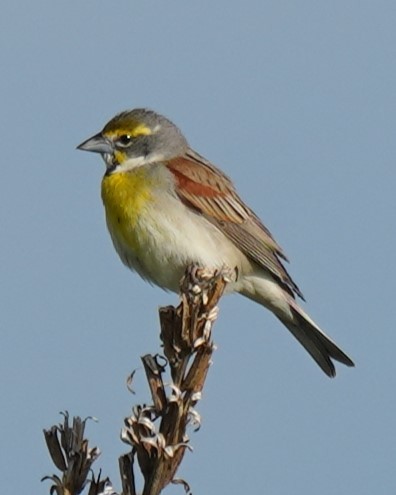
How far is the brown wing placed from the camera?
737 cm

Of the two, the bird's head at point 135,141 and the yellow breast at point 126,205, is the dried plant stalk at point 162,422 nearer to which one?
the yellow breast at point 126,205

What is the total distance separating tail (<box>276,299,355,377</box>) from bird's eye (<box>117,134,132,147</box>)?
1.66m

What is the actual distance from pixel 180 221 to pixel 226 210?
673 mm

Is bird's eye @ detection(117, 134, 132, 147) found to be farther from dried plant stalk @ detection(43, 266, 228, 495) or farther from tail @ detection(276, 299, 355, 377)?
dried plant stalk @ detection(43, 266, 228, 495)

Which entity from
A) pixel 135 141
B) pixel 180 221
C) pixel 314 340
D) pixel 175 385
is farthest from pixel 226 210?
pixel 175 385

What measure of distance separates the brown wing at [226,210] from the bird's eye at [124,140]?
0.34 metres

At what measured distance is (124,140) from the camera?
765 centimetres

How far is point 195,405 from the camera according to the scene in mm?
3123

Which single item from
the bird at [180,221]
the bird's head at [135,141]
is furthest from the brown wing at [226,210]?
the bird's head at [135,141]

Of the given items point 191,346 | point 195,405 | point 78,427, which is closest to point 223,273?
point 191,346

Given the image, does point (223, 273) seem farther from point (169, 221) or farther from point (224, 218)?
point (224, 218)

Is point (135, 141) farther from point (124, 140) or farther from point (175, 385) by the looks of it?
point (175, 385)

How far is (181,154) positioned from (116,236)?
3.76 ft

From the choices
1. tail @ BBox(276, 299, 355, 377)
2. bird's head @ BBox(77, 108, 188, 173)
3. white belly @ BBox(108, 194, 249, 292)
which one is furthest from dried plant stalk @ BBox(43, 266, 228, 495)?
bird's head @ BBox(77, 108, 188, 173)
